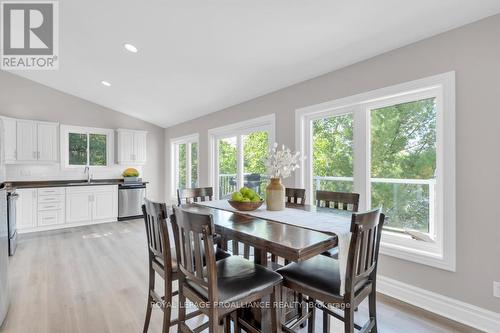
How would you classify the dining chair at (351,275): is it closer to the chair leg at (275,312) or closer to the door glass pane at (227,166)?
the chair leg at (275,312)

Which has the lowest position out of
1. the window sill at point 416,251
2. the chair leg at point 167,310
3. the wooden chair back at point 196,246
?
the chair leg at point 167,310

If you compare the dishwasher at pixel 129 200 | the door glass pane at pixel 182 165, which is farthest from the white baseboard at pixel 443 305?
the dishwasher at pixel 129 200

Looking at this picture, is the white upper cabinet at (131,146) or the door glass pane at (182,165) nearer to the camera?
the white upper cabinet at (131,146)

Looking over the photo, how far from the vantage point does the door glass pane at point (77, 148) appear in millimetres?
5773

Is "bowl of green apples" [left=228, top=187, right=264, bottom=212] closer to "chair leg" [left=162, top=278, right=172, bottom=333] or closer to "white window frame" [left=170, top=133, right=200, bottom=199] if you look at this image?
"chair leg" [left=162, top=278, right=172, bottom=333]

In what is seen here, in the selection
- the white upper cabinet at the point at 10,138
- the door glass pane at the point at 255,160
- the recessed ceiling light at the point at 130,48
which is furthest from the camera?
the white upper cabinet at the point at 10,138

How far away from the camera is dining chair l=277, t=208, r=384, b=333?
4.25 ft

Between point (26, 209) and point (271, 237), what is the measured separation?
5563mm

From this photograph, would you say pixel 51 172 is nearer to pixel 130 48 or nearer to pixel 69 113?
pixel 69 113

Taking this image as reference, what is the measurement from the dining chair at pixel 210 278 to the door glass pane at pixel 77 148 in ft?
18.7

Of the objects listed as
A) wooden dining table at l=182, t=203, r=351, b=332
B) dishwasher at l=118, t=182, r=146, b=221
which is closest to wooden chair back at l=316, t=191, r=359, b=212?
wooden dining table at l=182, t=203, r=351, b=332

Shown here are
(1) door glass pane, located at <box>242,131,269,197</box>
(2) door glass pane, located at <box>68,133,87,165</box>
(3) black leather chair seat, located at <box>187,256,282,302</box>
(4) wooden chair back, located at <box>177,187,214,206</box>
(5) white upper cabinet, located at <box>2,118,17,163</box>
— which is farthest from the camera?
(2) door glass pane, located at <box>68,133,87,165</box>

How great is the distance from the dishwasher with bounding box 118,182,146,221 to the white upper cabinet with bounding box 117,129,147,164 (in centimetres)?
66

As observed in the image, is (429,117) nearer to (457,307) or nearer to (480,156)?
(480,156)
